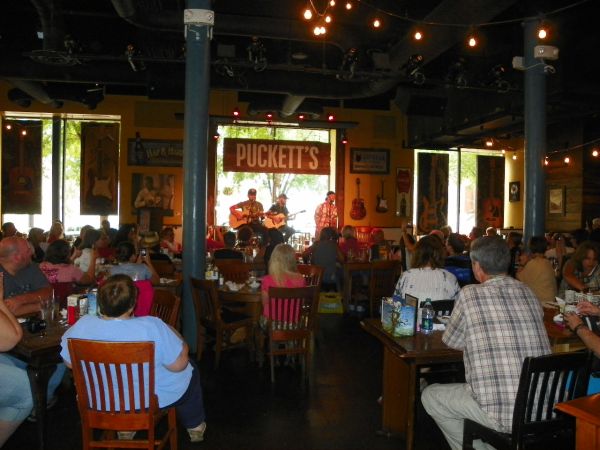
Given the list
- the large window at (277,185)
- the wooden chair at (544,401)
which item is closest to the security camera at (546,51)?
the wooden chair at (544,401)

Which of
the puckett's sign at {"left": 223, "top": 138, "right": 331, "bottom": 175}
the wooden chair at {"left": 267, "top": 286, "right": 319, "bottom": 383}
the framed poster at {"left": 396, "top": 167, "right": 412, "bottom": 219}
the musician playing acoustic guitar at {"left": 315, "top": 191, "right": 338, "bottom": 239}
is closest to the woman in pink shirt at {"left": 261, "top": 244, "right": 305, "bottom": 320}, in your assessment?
the wooden chair at {"left": 267, "top": 286, "right": 319, "bottom": 383}

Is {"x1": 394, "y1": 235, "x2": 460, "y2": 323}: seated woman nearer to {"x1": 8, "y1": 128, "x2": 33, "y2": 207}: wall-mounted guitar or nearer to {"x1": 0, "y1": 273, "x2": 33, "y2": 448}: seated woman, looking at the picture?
{"x1": 0, "y1": 273, "x2": 33, "y2": 448}: seated woman

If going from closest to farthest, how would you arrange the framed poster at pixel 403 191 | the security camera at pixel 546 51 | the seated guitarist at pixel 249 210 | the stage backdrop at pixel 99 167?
the security camera at pixel 546 51 → the seated guitarist at pixel 249 210 → the stage backdrop at pixel 99 167 → the framed poster at pixel 403 191

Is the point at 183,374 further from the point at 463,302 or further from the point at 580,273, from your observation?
the point at 580,273

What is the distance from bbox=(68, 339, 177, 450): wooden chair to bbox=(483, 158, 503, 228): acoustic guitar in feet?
43.8

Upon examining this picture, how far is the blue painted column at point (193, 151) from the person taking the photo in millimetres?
5539

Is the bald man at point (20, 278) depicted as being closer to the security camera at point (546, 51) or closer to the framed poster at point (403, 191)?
the security camera at point (546, 51)

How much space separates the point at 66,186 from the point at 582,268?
1143cm

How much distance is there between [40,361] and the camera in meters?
2.94

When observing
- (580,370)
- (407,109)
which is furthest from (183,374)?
(407,109)

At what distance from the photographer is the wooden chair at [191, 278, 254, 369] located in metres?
4.85

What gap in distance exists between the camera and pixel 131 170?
12.5 metres

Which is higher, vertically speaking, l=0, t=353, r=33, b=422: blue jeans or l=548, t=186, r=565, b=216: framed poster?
l=548, t=186, r=565, b=216: framed poster

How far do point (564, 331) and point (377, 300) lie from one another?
4048 millimetres
